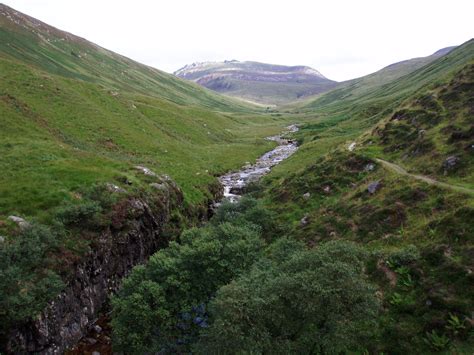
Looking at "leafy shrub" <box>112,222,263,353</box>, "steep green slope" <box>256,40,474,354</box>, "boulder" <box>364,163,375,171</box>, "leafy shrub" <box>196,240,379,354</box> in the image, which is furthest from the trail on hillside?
"leafy shrub" <box>112,222,263,353</box>

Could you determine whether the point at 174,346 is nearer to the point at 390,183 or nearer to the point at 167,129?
the point at 390,183

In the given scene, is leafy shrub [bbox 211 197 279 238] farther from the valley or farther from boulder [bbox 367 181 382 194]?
boulder [bbox 367 181 382 194]

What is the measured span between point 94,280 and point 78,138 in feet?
128

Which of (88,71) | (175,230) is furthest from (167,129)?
(88,71)

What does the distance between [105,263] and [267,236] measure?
17.5 metres

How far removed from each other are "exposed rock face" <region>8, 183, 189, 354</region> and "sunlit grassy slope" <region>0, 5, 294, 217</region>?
633cm

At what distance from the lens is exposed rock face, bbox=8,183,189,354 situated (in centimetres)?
2469

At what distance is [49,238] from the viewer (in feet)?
95.0

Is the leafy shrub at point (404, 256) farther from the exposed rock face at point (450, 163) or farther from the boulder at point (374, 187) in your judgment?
the exposed rock face at point (450, 163)

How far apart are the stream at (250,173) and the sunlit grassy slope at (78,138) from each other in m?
3.00

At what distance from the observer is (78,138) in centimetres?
6375

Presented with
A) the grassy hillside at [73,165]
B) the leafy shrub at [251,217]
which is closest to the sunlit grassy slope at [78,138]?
the grassy hillside at [73,165]

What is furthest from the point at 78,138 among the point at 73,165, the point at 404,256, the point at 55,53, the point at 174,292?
the point at 55,53

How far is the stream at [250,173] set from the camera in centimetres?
6413
